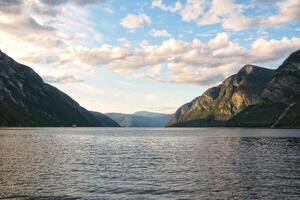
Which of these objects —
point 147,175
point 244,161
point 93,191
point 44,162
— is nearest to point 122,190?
point 93,191

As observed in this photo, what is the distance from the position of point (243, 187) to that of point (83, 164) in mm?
39930

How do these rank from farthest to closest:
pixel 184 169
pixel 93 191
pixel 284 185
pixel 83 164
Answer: pixel 83 164 → pixel 184 169 → pixel 284 185 → pixel 93 191

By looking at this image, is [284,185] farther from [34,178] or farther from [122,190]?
[34,178]

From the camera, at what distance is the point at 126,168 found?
78.8 meters

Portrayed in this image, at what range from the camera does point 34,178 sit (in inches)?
2517

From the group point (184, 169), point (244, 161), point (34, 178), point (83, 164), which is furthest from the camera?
point (244, 161)

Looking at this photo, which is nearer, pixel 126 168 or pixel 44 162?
pixel 126 168

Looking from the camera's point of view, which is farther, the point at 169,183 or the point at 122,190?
the point at 169,183

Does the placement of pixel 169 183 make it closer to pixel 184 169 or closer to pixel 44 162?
pixel 184 169

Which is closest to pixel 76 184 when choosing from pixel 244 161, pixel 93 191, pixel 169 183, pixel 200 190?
pixel 93 191

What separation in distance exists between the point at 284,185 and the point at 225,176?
11.4 m

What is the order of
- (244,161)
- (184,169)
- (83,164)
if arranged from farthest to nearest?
(244,161), (83,164), (184,169)

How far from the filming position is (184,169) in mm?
76875

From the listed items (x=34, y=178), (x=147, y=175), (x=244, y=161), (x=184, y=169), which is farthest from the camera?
(x=244, y=161)
